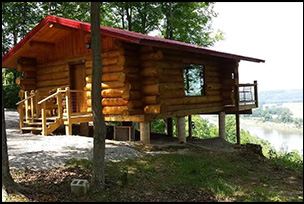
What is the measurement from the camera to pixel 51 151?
8.04 metres

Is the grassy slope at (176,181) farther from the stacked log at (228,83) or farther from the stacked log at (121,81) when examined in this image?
the stacked log at (228,83)

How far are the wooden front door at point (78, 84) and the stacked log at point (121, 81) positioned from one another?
1.78 m

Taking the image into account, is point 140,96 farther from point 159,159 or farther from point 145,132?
point 159,159

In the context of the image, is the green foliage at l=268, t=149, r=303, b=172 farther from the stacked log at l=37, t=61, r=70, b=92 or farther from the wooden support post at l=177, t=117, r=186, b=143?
the stacked log at l=37, t=61, r=70, b=92

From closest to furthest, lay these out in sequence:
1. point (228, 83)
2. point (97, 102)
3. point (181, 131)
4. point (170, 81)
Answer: point (97, 102), point (170, 81), point (181, 131), point (228, 83)

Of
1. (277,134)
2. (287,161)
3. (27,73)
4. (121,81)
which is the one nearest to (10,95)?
(27,73)

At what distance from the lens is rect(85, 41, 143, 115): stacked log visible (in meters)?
10.1

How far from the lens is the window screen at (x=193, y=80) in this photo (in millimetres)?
12750

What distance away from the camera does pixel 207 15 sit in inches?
941

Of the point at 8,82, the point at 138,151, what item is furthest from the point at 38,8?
the point at 138,151

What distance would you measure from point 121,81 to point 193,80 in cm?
423

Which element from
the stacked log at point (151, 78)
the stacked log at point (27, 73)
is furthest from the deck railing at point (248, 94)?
the stacked log at point (27, 73)

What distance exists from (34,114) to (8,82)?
1677cm

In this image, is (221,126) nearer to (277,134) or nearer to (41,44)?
(41,44)
